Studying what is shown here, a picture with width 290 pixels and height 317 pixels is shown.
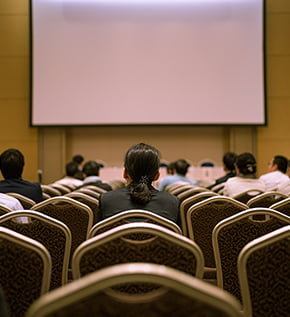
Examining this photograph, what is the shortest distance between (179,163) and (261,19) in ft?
14.0

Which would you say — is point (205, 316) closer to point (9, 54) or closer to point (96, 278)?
point (96, 278)

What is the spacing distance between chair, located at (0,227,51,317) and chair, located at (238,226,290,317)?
603mm

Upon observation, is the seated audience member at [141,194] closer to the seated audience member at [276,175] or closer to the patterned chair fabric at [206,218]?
the patterned chair fabric at [206,218]

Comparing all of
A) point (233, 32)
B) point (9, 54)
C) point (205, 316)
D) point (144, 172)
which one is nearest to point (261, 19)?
point (233, 32)

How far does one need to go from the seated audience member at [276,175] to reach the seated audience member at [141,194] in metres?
3.21

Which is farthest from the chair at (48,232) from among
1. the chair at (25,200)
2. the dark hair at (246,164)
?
the dark hair at (246,164)

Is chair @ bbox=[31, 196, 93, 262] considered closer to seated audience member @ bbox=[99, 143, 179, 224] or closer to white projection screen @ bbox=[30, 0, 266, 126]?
seated audience member @ bbox=[99, 143, 179, 224]

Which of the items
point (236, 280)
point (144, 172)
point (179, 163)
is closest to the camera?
point (236, 280)

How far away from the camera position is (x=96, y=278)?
84cm

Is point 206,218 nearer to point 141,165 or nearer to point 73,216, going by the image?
point 141,165

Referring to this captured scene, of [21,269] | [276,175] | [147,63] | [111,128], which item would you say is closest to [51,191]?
[276,175]

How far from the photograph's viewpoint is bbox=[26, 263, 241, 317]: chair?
84 cm

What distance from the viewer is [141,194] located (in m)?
2.35

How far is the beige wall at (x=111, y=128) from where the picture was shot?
10.3m
